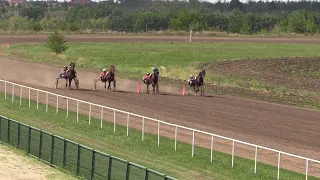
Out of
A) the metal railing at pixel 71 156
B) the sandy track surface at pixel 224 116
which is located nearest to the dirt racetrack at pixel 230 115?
the sandy track surface at pixel 224 116

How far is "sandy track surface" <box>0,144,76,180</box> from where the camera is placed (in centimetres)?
2256

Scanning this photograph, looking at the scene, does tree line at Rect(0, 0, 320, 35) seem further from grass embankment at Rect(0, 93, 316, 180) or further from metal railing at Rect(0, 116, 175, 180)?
metal railing at Rect(0, 116, 175, 180)

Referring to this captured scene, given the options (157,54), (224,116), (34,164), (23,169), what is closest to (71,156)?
(23,169)

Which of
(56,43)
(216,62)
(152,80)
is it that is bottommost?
(216,62)

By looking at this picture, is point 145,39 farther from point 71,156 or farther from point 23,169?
point 71,156

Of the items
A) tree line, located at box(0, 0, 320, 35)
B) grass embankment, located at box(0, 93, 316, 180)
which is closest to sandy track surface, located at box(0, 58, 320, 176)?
Answer: grass embankment, located at box(0, 93, 316, 180)

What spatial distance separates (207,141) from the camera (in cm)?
2753

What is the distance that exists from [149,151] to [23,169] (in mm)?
4483

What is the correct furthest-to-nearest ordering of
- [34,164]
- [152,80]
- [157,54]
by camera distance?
[157,54]
[152,80]
[34,164]

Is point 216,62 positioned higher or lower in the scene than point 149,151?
higher

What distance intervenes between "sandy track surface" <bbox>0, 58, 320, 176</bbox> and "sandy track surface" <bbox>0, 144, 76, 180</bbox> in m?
5.78

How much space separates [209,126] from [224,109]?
17.7ft

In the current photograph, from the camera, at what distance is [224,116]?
33688mm

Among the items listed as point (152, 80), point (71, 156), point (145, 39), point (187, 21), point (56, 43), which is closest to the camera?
point (71, 156)
